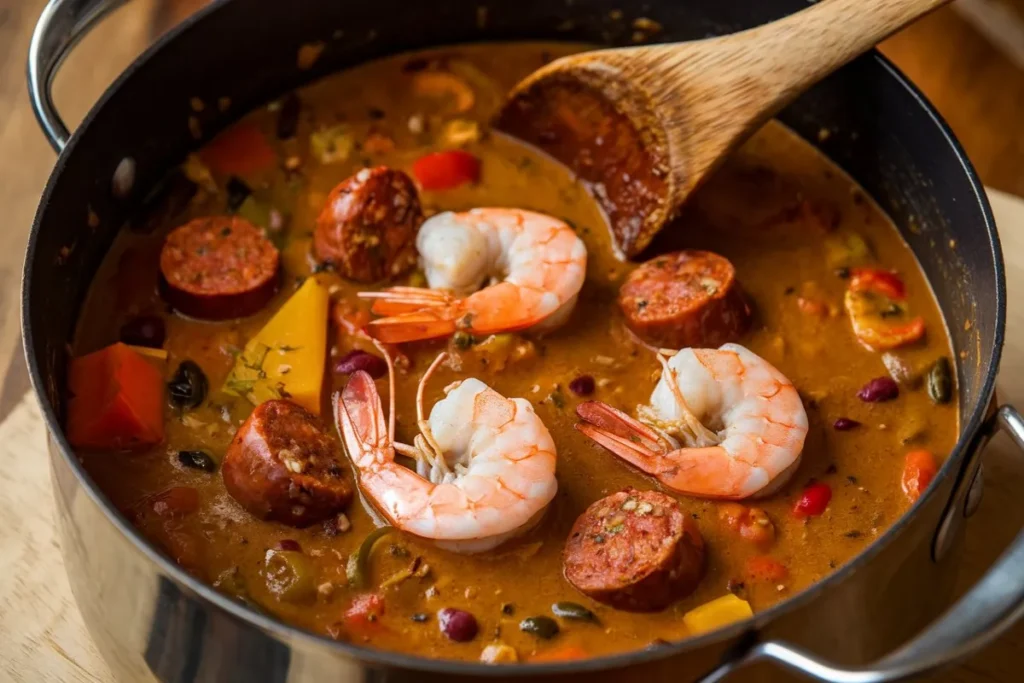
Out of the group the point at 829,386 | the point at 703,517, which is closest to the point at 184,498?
the point at 703,517

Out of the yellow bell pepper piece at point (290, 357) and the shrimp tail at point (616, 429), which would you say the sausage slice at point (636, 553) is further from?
the yellow bell pepper piece at point (290, 357)

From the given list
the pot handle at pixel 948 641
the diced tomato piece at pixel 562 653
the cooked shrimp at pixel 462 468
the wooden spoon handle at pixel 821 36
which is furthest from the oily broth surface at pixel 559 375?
the pot handle at pixel 948 641

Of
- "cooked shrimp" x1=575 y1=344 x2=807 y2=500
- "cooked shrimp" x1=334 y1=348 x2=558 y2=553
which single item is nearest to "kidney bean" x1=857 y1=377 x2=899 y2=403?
"cooked shrimp" x1=575 y1=344 x2=807 y2=500

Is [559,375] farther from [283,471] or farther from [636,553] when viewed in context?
[283,471]

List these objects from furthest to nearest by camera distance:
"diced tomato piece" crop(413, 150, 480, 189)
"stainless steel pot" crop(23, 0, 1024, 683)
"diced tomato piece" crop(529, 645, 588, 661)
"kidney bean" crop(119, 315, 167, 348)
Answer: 1. "diced tomato piece" crop(413, 150, 480, 189)
2. "kidney bean" crop(119, 315, 167, 348)
3. "diced tomato piece" crop(529, 645, 588, 661)
4. "stainless steel pot" crop(23, 0, 1024, 683)

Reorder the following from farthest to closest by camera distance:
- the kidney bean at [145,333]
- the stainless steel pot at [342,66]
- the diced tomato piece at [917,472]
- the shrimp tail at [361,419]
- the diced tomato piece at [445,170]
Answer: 1. the diced tomato piece at [445,170]
2. the kidney bean at [145,333]
3. the diced tomato piece at [917,472]
4. the shrimp tail at [361,419]
5. the stainless steel pot at [342,66]

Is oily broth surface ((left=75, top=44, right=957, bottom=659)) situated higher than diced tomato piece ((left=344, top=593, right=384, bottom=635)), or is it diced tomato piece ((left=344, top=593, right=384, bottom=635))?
oily broth surface ((left=75, top=44, right=957, bottom=659))

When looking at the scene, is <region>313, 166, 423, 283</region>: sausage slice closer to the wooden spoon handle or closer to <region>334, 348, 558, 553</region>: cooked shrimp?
<region>334, 348, 558, 553</region>: cooked shrimp
